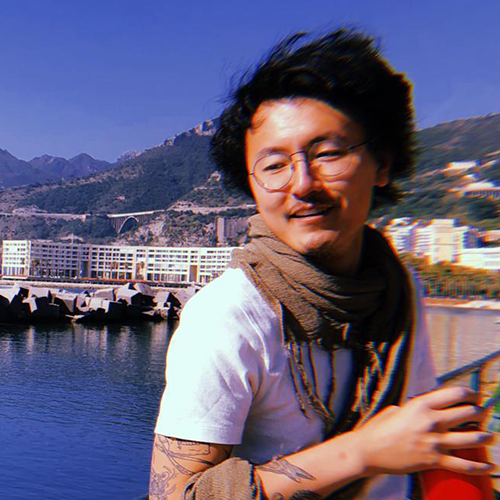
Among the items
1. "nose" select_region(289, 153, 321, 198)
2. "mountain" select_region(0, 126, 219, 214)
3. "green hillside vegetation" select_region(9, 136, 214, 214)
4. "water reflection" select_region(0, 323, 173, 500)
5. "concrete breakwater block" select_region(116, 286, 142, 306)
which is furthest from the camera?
"mountain" select_region(0, 126, 219, 214)

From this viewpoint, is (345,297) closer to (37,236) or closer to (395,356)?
(395,356)

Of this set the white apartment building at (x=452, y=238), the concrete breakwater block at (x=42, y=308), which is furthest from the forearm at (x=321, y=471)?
the concrete breakwater block at (x=42, y=308)

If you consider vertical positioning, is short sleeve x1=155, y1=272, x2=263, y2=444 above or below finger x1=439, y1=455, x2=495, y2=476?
above

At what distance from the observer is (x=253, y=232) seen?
2.43 feet

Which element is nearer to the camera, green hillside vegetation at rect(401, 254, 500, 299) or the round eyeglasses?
the round eyeglasses

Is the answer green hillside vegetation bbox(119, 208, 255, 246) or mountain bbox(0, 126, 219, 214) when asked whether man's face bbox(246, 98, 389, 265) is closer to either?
green hillside vegetation bbox(119, 208, 255, 246)

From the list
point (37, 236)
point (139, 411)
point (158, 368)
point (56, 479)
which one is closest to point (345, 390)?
point (56, 479)

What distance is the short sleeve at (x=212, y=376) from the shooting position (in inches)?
22.7

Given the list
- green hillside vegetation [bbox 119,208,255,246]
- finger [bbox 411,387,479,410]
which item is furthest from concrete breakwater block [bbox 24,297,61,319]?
green hillside vegetation [bbox 119,208,255,246]

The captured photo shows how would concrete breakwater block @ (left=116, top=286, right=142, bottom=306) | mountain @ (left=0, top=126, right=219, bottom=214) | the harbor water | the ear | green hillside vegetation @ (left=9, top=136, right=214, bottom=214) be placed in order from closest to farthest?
1. the ear
2. the harbor water
3. concrete breakwater block @ (left=116, top=286, right=142, bottom=306)
4. green hillside vegetation @ (left=9, top=136, right=214, bottom=214)
5. mountain @ (left=0, top=126, right=219, bottom=214)

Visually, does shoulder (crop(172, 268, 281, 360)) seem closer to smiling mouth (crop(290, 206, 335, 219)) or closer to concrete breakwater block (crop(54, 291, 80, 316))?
smiling mouth (crop(290, 206, 335, 219))

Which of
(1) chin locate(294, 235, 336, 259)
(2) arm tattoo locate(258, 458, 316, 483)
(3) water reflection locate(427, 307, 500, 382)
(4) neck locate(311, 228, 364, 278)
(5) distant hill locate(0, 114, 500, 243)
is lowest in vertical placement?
(3) water reflection locate(427, 307, 500, 382)

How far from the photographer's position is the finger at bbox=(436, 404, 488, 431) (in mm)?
565

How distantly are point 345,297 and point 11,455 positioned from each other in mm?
7429
